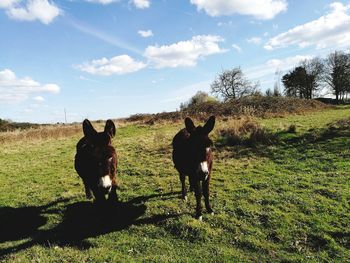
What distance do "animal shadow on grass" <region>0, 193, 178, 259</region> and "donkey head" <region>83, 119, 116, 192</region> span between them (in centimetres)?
123

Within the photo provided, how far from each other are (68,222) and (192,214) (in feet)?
10.5

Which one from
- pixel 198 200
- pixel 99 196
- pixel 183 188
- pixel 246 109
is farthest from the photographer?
pixel 246 109

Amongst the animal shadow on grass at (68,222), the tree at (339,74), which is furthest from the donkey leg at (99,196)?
the tree at (339,74)

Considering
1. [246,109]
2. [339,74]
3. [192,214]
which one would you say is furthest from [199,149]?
[339,74]

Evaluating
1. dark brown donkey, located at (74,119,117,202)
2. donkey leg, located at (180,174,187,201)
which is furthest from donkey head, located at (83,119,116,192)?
donkey leg, located at (180,174,187,201)

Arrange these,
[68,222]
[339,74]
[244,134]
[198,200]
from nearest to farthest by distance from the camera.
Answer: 1. [198,200]
2. [68,222]
3. [244,134]
4. [339,74]

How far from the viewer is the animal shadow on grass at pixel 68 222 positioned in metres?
7.07

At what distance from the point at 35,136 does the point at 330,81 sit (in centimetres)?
6299

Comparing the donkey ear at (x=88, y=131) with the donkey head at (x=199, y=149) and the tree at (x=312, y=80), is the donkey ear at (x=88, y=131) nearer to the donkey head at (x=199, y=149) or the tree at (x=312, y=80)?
the donkey head at (x=199, y=149)

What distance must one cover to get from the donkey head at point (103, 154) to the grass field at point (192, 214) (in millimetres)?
1432

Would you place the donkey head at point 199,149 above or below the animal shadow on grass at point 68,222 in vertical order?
above

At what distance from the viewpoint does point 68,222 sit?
806cm

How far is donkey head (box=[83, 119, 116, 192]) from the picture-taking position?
6.35m

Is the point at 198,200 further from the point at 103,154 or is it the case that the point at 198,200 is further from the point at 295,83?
the point at 295,83
